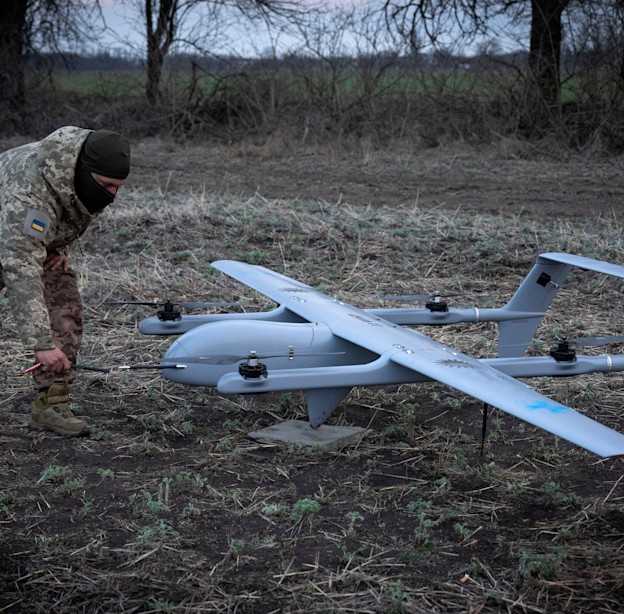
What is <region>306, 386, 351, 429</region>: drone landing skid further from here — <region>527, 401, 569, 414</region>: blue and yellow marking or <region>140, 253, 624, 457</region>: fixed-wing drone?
<region>527, 401, 569, 414</region>: blue and yellow marking

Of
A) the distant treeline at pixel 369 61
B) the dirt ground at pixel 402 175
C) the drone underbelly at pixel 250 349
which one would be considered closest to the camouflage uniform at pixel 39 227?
the drone underbelly at pixel 250 349

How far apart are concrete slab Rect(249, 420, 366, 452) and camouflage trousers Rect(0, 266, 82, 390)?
1217 millimetres

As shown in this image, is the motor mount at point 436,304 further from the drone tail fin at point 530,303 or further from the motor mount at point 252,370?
the motor mount at point 252,370

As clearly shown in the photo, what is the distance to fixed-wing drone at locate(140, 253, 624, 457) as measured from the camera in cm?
417

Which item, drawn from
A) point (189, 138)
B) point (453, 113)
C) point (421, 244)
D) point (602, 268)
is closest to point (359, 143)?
point (453, 113)

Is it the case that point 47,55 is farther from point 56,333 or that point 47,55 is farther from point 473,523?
point 473,523

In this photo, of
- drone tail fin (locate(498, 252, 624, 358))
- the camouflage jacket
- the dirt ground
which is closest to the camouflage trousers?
the camouflage jacket

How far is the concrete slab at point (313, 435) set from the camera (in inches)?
207

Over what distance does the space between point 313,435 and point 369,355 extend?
59 centimetres

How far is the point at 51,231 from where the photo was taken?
16.5 feet

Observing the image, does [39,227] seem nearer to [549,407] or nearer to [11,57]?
[549,407]

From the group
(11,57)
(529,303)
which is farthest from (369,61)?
(529,303)

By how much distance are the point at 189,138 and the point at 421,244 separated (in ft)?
28.3

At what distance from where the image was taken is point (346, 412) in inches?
236
